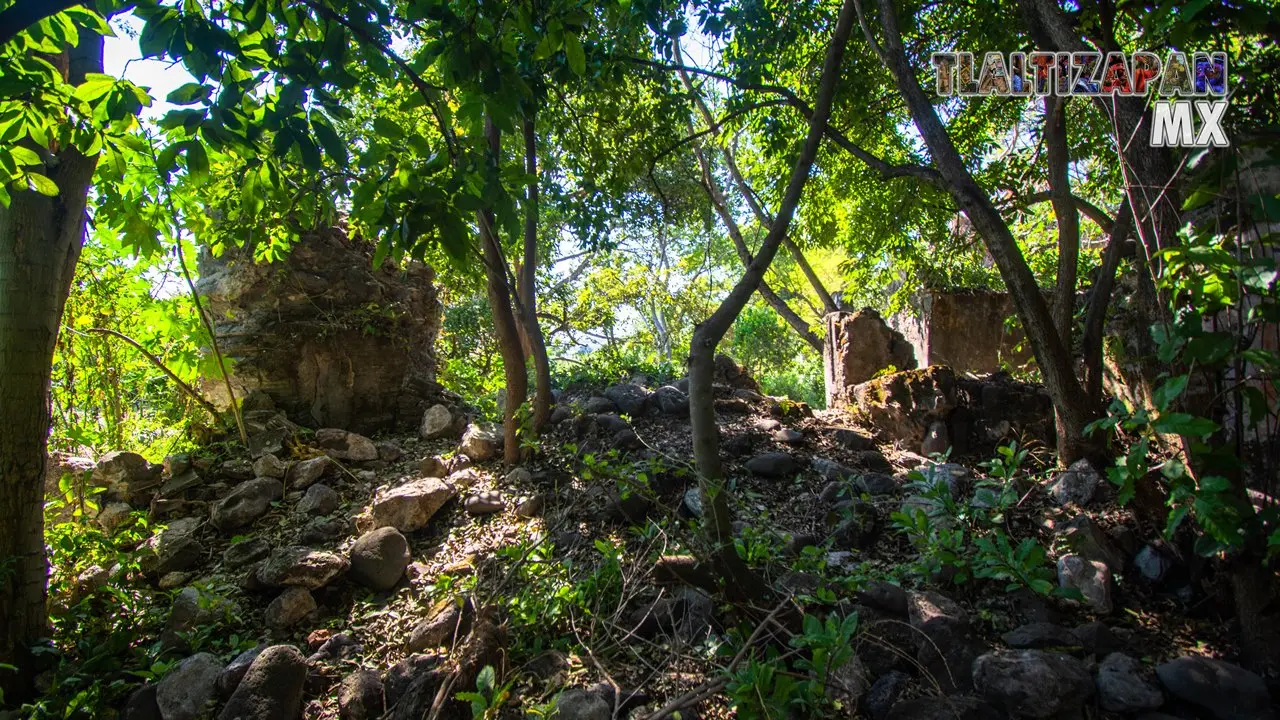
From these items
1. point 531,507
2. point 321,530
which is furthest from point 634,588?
point 321,530

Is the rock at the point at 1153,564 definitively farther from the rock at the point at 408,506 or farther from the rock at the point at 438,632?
the rock at the point at 408,506

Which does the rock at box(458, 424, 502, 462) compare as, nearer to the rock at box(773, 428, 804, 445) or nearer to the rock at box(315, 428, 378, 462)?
the rock at box(315, 428, 378, 462)

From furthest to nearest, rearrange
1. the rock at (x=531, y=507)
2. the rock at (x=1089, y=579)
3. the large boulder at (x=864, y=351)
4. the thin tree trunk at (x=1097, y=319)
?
the large boulder at (x=864, y=351)
the rock at (x=531, y=507)
the thin tree trunk at (x=1097, y=319)
the rock at (x=1089, y=579)

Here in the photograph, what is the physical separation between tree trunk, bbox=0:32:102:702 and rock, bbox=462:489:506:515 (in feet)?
6.18

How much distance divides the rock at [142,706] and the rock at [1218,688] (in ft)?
11.6

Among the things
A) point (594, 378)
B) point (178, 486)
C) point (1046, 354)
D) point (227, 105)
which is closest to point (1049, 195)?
point (1046, 354)

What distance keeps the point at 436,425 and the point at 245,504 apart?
160cm

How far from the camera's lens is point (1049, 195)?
4238 mm

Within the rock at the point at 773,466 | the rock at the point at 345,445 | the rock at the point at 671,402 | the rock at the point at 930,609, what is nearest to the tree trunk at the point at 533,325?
the rock at the point at 671,402

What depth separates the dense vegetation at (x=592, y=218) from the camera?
1791 mm

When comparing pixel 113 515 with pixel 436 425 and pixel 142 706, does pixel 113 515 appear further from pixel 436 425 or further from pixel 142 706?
pixel 436 425

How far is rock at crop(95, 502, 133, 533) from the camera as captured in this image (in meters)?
3.66

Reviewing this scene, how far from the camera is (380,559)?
3.20m

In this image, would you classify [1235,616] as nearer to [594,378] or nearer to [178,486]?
[594,378]
